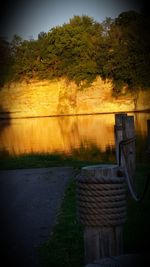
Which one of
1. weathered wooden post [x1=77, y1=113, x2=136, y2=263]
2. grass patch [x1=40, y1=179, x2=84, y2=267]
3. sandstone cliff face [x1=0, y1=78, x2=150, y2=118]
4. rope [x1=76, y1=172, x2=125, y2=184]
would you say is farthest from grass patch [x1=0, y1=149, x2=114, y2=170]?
sandstone cliff face [x1=0, y1=78, x2=150, y2=118]

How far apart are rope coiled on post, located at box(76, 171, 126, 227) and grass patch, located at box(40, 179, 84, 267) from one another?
1446 mm

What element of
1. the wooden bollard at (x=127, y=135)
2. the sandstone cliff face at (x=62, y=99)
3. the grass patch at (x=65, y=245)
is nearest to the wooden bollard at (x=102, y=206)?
the grass patch at (x=65, y=245)

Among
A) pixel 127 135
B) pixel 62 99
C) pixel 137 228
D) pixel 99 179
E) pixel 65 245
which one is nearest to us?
pixel 99 179

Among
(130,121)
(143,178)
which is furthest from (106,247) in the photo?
(143,178)

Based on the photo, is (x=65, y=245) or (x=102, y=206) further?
(x=65, y=245)

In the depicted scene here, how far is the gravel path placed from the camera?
14.3 ft

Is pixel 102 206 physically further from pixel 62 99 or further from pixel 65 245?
pixel 62 99

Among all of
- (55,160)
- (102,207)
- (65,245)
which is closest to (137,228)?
(65,245)

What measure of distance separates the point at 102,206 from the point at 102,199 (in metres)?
0.04

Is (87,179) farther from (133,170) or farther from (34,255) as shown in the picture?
(133,170)

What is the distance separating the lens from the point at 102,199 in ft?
8.22

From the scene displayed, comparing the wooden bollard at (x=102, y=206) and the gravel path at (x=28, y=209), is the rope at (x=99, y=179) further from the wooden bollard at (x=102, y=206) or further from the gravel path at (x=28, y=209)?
the gravel path at (x=28, y=209)

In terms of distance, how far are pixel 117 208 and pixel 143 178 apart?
626 cm

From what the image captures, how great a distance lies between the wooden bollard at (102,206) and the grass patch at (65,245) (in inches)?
52.4
